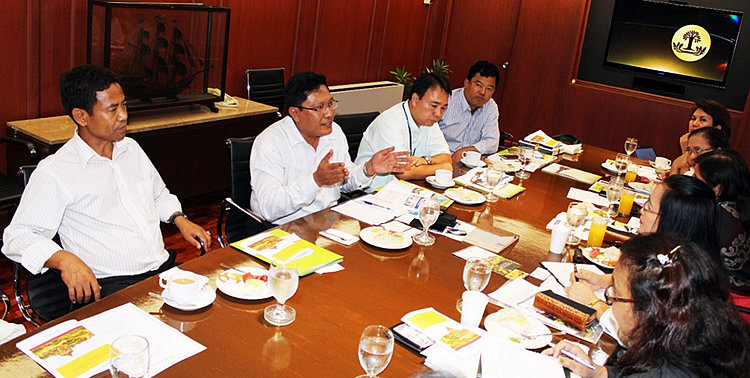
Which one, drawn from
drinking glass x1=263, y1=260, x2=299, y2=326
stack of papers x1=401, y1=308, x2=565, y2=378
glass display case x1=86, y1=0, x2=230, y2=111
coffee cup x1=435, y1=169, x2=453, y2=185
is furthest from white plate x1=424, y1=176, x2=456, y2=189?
glass display case x1=86, y1=0, x2=230, y2=111

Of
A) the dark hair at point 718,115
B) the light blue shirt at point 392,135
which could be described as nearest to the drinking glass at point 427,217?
the light blue shirt at point 392,135

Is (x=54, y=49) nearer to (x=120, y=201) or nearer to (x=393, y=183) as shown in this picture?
(x=120, y=201)

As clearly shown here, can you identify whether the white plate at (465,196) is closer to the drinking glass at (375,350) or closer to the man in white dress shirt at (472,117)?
the man in white dress shirt at (472,117)

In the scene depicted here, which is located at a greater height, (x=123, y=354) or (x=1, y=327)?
(x=123, y=354)

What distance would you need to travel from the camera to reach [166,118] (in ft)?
14.1

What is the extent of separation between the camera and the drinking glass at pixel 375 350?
1501 millimetres

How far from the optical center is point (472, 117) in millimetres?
4758

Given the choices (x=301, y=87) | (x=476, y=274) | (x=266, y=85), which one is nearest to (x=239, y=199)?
(x=301, y=87)

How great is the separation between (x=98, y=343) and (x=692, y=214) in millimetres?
2046

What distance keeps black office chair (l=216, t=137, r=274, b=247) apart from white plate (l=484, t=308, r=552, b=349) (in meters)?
1.36

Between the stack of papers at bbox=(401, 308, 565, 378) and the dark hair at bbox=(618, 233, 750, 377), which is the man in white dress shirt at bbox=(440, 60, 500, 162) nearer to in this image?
the stack of papers at bbox=(401, 308, 565, 378)

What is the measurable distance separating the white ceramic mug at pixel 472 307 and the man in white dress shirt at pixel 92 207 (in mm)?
1222

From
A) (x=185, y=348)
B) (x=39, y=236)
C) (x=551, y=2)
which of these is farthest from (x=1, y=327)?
(x=551, y=2)

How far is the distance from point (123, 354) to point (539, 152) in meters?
Answer: 3.58
